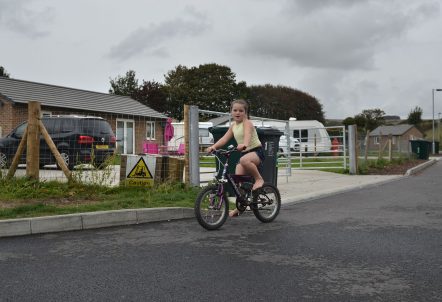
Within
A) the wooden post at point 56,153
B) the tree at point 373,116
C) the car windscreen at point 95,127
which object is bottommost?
the wooden post at point 56,153

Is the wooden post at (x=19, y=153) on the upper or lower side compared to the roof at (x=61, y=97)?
lower

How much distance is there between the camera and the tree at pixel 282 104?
70.9 m

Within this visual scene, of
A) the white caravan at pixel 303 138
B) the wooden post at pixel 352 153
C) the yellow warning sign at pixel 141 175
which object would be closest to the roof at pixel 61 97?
the white caravan at pixel 303 138

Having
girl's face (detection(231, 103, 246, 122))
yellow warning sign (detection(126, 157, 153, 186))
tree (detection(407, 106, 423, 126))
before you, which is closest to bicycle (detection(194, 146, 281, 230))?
girl's face (detection(231, 103, 246, 122))

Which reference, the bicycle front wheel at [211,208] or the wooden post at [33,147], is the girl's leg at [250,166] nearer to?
the bicycle front wheel at [211,208]

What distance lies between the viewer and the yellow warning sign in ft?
31.4

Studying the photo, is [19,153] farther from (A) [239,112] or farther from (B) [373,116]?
(B) [373,116]

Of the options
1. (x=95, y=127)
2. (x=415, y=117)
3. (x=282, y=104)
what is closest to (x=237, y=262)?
(x=95, y=127)

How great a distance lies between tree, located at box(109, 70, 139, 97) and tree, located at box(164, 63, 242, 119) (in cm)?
547

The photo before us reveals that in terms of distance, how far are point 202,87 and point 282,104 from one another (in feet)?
42.5

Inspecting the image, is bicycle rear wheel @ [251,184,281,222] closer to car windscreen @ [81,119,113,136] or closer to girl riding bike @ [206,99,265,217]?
girl riding bike @ [206,99,265,217]

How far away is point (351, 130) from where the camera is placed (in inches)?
715

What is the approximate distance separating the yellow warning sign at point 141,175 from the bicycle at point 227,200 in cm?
274

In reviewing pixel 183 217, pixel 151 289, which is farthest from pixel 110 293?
pixel 183 217
